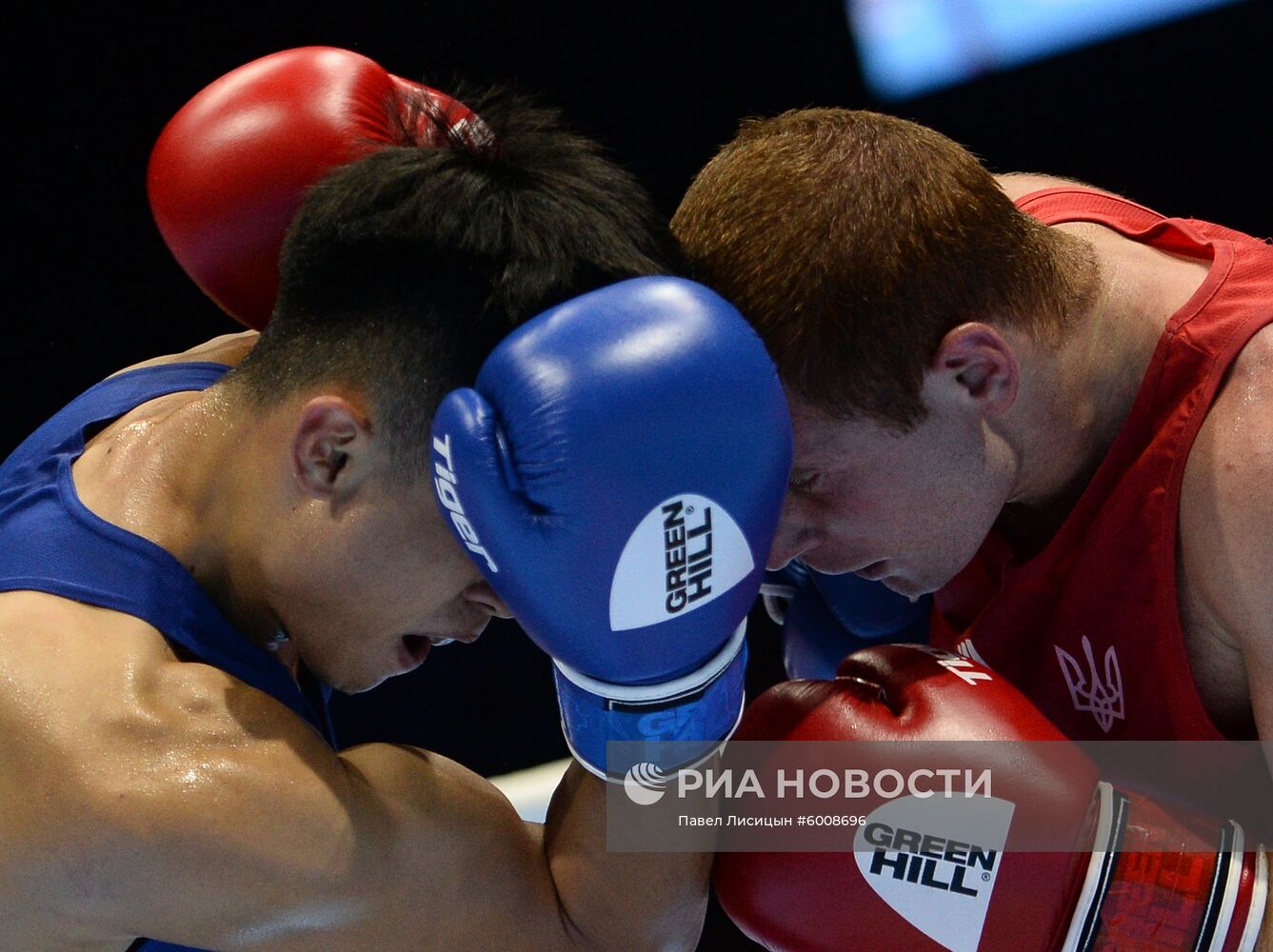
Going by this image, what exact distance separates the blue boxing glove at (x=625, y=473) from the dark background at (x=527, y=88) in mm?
1794

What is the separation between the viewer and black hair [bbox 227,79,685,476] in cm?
141

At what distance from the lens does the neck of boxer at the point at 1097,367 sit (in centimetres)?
167

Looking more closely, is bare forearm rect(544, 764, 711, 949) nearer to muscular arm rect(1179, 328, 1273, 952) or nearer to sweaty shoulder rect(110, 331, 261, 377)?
muscular arm rect(1179, 328, 1273, 952)

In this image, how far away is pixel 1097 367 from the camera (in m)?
1.69

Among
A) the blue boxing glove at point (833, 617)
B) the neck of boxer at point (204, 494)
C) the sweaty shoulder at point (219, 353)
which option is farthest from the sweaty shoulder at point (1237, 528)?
the sweaty shoulder at point (219, 353)

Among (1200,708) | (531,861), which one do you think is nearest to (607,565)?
(531,861)

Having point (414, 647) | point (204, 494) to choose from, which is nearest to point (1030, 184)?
point (414, 647)

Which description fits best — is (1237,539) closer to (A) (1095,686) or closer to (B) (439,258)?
(A) (1095,686)

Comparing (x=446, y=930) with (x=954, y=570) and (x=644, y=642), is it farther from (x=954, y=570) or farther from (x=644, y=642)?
(x=954, y=570)

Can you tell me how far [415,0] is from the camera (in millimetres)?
2898

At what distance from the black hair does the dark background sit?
144cm

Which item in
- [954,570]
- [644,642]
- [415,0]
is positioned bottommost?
[954,570]

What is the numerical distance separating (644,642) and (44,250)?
2.01m

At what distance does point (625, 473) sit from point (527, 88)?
1947 millimetres
